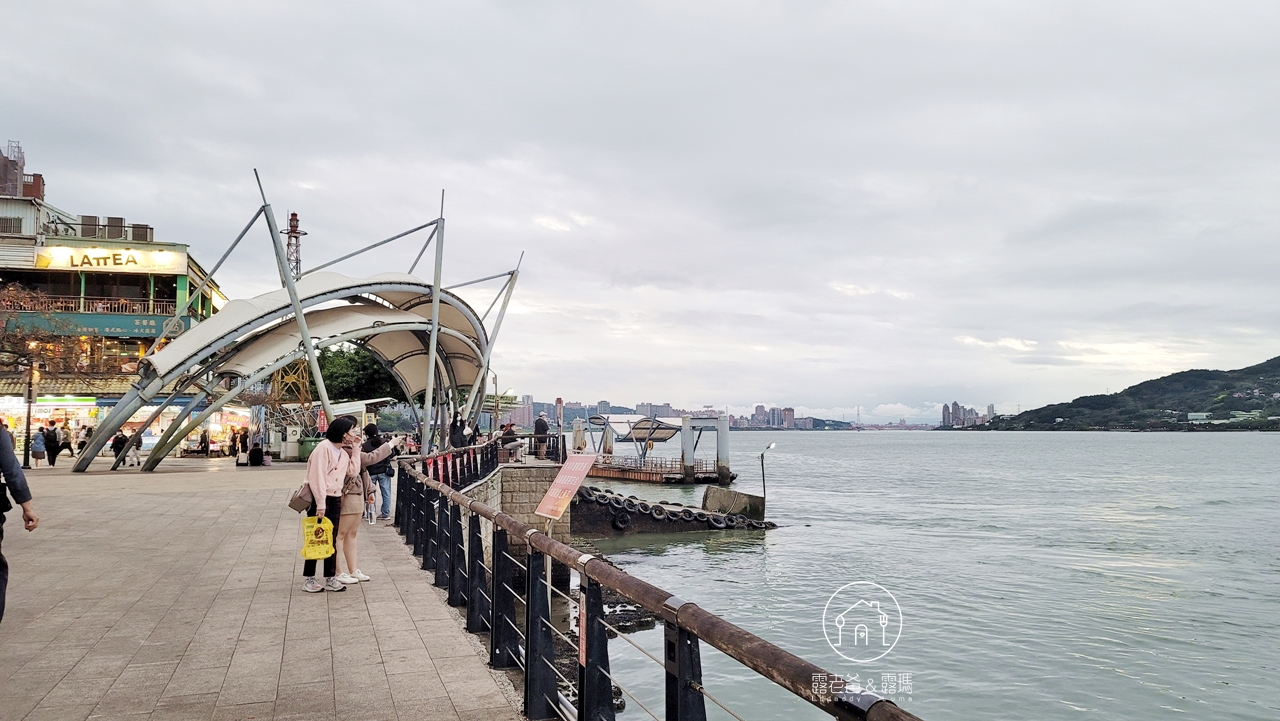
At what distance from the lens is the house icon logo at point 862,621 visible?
1831cm

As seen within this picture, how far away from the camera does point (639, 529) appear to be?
3172 centimetres

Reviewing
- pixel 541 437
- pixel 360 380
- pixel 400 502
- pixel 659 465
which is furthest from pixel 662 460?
pixel 400 502

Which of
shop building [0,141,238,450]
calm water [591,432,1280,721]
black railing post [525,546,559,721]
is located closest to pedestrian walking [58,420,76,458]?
shop building [0,141,238,450]

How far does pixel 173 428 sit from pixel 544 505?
26.9 m

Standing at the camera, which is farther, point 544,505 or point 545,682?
point 544,505

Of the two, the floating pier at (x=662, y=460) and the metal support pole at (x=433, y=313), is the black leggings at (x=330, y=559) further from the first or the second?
the floating pier at (x=662, y=460)

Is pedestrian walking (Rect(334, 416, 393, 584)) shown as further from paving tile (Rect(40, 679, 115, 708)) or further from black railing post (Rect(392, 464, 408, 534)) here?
black railing post (Rect(392, 464, 408, 534))

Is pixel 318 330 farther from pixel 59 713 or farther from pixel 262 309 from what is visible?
pixel 59 713

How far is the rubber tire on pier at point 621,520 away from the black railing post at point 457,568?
918 inches

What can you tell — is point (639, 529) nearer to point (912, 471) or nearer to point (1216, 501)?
point (1216, 501)

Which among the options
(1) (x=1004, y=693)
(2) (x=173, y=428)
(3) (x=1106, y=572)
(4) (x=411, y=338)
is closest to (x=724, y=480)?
(4) (x=411, y=338)

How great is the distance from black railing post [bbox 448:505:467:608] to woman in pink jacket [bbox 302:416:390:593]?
3.62 feet

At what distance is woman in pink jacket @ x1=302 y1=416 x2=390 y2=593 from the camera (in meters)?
7.94

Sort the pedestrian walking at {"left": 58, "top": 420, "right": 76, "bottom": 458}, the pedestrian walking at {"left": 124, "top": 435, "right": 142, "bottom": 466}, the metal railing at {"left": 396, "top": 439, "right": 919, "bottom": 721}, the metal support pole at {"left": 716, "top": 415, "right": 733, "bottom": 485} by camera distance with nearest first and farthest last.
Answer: the metal railing at {"left": 396, "top": 439, "right": 919, "bottom": 721}
the pedestrian walking at {"left": 124, "top": 435, "right": 142, "bottom": 466}
the pedestrian walking at {"left": 58, "top": 420, "right": 76, "bottom": 458}
the metal support pole at {"left": 716, "top": 415, "right": 733, "bottom": 485}
